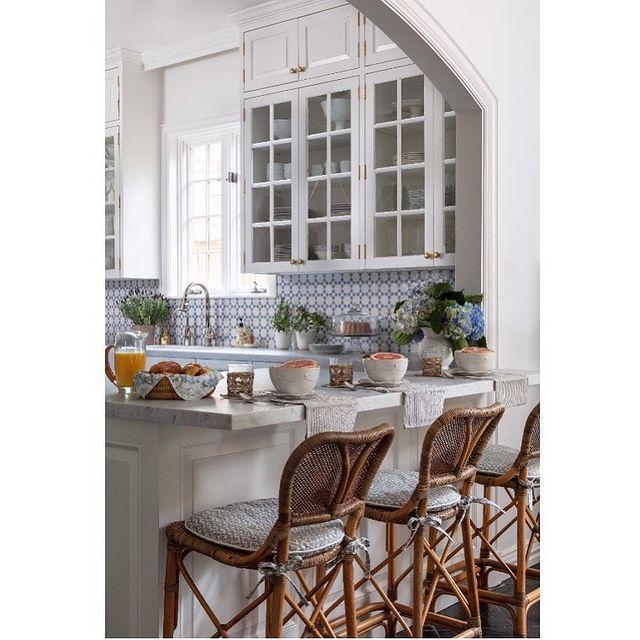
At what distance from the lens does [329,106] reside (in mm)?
4891

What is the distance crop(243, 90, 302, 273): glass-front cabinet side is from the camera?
5.11m

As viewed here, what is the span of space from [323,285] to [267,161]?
85 centimetres

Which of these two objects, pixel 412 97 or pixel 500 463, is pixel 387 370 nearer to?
pixel 500 463

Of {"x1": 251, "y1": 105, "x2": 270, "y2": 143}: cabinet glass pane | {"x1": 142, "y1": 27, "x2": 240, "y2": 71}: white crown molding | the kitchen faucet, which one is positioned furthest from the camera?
the kitchen faucet

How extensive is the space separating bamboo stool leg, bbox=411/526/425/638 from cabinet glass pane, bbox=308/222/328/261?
248 cm

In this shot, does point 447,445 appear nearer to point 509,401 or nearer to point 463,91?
point 509,401

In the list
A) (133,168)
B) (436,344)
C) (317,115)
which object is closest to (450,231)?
(436,344)

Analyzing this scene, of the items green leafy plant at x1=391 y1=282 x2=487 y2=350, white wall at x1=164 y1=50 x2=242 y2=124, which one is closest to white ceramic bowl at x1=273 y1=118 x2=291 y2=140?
white wall at x1=164 y1=50 x2=242 y2=124

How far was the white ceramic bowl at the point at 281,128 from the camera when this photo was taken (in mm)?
5129

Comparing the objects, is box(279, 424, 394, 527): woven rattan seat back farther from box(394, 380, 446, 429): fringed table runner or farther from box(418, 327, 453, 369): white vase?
box(418, 327, 453, 369): white vase

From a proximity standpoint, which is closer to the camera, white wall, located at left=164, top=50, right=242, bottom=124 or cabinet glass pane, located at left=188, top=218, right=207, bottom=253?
white wall, located at left=164, top=50, right=242, bottom=124

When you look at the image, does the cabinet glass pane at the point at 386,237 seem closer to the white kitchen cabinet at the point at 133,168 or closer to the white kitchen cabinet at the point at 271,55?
the white kitchen cabinet at the point at 271,55

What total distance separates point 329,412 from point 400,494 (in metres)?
0.42
